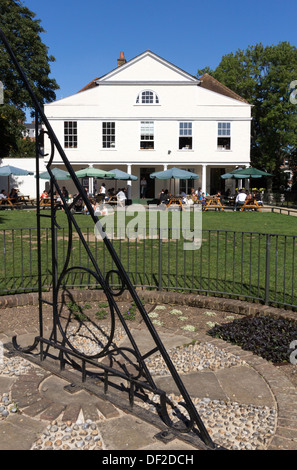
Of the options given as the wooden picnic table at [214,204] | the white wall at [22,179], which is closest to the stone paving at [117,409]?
the wooden picnic table at [214,204]

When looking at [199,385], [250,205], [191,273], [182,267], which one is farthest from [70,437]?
[250,205]

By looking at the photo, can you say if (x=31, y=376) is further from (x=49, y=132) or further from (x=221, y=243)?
(x=221, y=243)

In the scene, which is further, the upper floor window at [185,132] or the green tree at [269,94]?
the green tree at [269,94]

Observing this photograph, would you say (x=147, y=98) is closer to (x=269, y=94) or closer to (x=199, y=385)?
(x=269, y=94)

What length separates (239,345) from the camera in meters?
4.81

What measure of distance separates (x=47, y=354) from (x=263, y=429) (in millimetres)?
2175

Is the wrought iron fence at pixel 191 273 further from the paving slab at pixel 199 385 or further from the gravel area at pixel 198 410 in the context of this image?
the paving slab at pixel 199 385

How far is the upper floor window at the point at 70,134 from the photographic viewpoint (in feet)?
108

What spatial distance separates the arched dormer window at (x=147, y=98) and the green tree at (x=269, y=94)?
1531 cm

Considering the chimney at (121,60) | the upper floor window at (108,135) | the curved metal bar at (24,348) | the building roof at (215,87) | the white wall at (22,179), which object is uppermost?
the chimney at (121,60)

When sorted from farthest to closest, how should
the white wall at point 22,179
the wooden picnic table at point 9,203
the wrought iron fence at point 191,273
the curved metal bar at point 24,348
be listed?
the white wall at point 22,179 → the wooden picnic table at point 9,203 → the wrought iron fence at point 191,273 → the curved metal bar at point 24,348

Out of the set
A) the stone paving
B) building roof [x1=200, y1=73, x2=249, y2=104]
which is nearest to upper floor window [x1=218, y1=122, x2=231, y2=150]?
building roof [x1=200, y1=73, x2=249, y2=104]

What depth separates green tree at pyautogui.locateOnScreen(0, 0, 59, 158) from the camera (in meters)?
34.3
